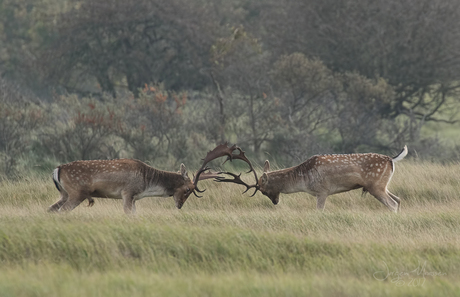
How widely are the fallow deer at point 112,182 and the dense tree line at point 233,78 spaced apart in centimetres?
748

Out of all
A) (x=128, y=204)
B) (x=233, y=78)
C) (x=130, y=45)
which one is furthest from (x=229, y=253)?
(x=130, y=45)

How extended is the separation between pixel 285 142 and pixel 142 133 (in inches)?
166

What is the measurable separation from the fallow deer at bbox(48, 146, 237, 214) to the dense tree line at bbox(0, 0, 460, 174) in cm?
748

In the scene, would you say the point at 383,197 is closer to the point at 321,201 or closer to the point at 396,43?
the point at 321,201

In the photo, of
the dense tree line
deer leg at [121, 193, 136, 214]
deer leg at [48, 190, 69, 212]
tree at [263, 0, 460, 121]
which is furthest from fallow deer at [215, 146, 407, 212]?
tree at [263, 0, 460, 121]

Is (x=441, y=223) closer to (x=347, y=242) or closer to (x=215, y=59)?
(x=347, y=242)

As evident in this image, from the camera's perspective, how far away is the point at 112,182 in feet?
33.9

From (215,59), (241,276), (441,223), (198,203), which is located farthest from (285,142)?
(241,276)

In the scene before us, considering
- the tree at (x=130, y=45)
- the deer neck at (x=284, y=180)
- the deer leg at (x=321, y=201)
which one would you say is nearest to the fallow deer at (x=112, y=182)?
the deer neck at (x=284, y=180)

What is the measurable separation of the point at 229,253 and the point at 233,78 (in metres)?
17.6

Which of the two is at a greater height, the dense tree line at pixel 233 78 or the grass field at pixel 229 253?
the grass field at pixel 229 253

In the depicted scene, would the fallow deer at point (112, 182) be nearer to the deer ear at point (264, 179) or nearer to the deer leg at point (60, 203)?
the deer leg at point (60, 203)

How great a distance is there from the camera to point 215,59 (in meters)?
26.8

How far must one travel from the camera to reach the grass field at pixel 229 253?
6.70 metres
